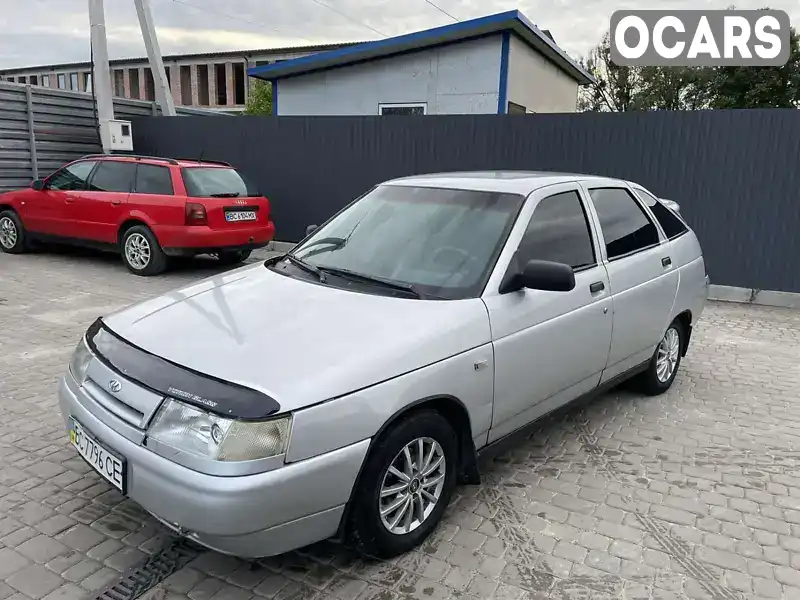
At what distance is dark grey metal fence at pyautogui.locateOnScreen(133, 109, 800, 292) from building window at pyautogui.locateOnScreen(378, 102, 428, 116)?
9.66ft

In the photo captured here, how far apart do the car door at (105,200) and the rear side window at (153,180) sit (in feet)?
0.51

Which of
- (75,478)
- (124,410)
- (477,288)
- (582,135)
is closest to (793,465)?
(477,288)

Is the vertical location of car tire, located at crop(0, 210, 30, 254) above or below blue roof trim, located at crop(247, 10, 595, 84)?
below

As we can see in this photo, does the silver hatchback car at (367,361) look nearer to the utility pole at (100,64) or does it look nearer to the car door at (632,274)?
the car door at (632,274)

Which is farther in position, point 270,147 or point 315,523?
point 270,147

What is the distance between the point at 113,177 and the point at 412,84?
662 centimetres

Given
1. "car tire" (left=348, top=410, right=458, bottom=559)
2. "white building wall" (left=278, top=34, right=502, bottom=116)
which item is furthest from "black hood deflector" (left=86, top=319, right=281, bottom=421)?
"white building wall" (left=278, top=34, right=502, bottom=116)

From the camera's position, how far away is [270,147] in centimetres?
1179

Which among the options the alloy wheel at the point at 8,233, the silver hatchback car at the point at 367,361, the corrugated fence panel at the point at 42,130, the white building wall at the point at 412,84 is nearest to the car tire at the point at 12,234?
the alloy wheel at the point at 8,233

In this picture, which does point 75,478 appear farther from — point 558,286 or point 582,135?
point 582,135

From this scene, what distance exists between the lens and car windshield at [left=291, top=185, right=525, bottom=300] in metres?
3.31

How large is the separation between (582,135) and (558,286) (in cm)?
681

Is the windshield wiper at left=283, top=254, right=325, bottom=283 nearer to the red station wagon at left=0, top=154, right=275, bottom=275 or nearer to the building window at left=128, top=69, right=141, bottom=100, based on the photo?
the red station wagon at left=0, top=154, right=275, bottom=275

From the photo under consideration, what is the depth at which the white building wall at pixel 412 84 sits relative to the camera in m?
12.8
